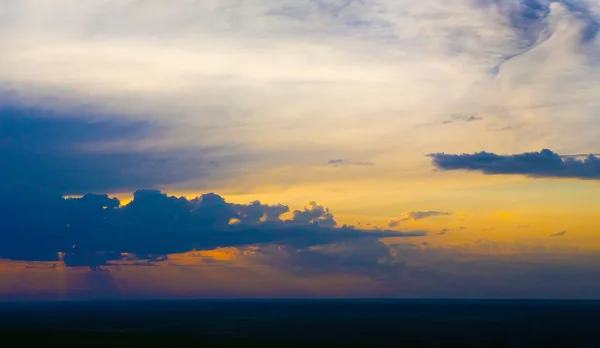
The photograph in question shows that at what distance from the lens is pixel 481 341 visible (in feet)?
422

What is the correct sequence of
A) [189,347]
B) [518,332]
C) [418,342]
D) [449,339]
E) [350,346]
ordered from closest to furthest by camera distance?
[189,347]
[350,346]
[418,342]
[449,339]
[518,332]

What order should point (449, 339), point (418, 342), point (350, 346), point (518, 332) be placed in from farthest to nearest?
1. point (518, 332)
2. point (449, 339)
3. point (418, 342)
4. point (350, 346)

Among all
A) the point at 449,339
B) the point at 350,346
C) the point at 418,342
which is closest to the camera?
the point at 350,346

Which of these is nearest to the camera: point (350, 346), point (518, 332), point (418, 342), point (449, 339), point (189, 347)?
point (189, 347)

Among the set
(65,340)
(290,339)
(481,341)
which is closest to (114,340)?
(65,340)

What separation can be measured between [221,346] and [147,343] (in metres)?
12.2

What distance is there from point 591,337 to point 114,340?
86.9 meters

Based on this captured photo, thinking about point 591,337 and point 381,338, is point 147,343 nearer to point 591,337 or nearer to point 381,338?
point 381,338

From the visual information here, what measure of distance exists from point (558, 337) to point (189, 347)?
7189 centimetres

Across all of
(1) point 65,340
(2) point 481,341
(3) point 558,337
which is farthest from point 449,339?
(1) point 65,340

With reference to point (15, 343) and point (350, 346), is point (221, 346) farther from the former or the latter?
point (15, 343)

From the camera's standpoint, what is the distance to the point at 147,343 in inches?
4574

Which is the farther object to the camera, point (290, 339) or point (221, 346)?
point (290, 339)

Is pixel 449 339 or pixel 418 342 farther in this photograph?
pixel 449 339
